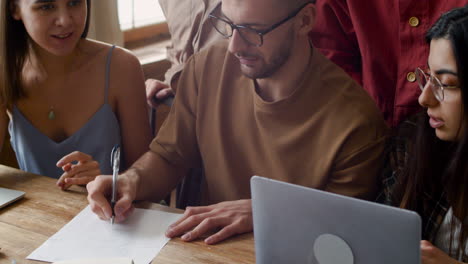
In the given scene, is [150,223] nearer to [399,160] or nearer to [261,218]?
[261,218]

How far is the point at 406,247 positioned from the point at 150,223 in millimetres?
626

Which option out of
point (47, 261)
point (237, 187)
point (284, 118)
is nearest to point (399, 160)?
point (284, 118)

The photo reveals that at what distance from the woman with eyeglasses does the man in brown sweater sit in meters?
0.08

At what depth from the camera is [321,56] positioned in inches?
49.9

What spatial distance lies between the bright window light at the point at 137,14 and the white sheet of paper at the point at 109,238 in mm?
801

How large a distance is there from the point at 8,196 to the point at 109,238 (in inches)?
13.3

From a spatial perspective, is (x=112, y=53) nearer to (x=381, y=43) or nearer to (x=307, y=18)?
(x=307, y=18)

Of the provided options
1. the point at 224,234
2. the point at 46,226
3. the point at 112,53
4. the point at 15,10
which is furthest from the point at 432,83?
the point at 15,10

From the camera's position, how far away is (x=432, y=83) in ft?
3.56

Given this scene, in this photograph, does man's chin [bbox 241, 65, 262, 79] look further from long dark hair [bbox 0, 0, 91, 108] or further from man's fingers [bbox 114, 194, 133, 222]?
long dark hair [bbox 0, 0, 91, 108]

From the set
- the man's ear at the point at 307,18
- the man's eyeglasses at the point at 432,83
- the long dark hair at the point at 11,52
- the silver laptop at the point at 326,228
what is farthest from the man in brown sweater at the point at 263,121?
the long dark hair at the point at 11,52

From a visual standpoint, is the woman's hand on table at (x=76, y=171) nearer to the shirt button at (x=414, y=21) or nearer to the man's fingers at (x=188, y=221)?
the man's fingers at (x=188, y=221)

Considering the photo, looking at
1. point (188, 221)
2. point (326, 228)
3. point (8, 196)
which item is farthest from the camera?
point (8, 196)

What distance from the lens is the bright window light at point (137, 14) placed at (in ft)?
6.39
